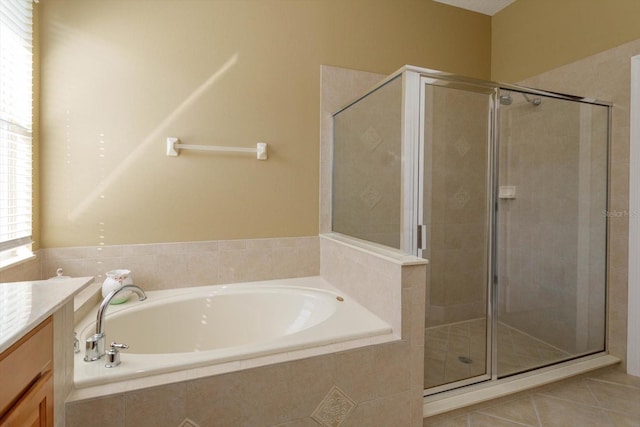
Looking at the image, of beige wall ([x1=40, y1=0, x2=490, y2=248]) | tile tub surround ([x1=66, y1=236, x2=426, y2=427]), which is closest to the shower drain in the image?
tile tub surround ([x1=66, y1=236, x2=426, y2=427])

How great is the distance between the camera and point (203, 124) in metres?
2.13

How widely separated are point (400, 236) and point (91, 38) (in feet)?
7.00

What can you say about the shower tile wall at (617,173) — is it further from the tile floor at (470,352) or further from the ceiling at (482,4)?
the ceiling at (482,4)

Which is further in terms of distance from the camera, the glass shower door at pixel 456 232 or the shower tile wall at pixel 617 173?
the shower tile wall at pixel 617 173

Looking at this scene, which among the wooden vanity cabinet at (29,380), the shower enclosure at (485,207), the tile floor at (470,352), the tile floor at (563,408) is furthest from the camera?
the tile floor at (470,352)

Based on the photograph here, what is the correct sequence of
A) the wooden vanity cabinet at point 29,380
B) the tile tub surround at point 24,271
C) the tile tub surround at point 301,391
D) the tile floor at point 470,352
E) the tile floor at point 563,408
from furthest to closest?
the tile floor at point 470,352 → the tile floor at point 563,408 → the tile tub surround at point 24,271 → the tile tub surround at point 301,391 → the wooden vanity cabinet at point 29,380

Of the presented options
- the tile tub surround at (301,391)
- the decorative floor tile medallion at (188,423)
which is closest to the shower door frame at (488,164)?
the tile tub surround at (301,391)

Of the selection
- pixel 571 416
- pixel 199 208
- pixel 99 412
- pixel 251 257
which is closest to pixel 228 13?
pixel 199 208

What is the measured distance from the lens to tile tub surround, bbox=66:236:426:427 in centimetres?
110

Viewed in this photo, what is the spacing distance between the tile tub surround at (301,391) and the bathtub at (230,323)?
0.08 m

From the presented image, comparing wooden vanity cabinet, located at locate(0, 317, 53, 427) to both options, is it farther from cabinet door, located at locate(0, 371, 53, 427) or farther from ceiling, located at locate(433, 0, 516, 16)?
ceiling, located at locate(433, 0, 516, 16)

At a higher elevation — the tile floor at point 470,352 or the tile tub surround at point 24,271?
the tile tub surround at point 24,271

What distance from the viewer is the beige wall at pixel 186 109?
6.20ft

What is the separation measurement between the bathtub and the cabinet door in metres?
0.29
